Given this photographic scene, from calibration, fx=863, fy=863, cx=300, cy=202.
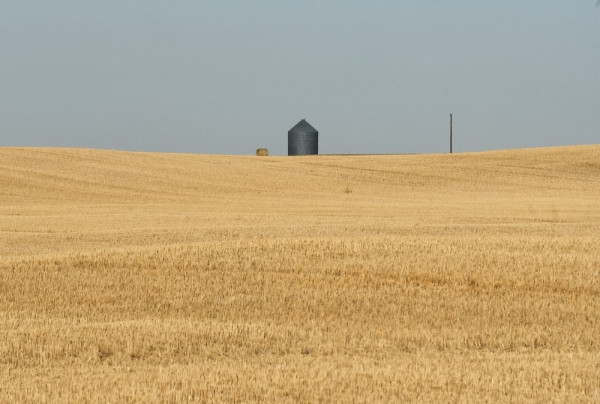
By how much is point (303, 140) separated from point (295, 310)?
7712 centimetres

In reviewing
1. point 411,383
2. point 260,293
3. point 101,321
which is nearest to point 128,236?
point 260,293

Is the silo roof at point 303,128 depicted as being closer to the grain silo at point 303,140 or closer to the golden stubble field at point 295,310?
the grain silo at point 303,140

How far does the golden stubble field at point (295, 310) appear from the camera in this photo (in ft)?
26.7

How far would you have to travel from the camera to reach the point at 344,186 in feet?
161

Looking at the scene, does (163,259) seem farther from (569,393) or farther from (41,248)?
(569,393)

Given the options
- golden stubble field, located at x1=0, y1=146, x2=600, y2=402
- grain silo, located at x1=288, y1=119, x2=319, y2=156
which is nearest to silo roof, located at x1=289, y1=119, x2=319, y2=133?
grain silo, located at x1=288, y1=119, x2=319, y2=156

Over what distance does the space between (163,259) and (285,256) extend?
94.1 inches

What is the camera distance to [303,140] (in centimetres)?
8931

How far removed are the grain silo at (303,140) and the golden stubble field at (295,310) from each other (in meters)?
57.4

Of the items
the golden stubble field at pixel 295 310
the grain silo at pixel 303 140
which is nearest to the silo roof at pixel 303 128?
the grain silo at pixel 303 140

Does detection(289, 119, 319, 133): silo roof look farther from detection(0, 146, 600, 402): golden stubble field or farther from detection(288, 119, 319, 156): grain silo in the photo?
detection(0, 146, 600, 402): golden stubble field

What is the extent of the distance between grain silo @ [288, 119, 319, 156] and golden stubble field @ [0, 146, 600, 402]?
57.4m

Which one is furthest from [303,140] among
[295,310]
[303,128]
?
[295,310]

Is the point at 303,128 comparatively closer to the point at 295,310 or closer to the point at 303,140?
the point at 303,140
